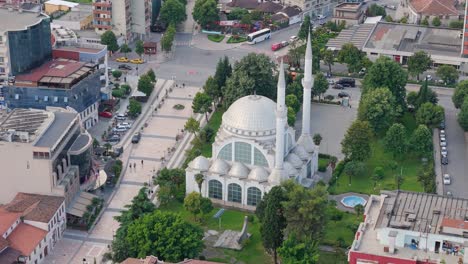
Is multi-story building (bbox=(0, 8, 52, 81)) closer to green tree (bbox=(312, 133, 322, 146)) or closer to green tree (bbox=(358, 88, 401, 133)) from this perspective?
green tree (bbox=(312, 133, 322, 146))

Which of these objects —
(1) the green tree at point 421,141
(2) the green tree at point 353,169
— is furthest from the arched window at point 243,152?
(1) the green tree at point 421,141

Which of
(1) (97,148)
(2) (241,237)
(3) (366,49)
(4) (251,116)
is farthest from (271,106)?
(3) (366,49)

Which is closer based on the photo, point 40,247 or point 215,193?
point 40,247

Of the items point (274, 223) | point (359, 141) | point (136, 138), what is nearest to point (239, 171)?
point (274, 223)

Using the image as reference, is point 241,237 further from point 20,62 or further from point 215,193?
point 20,62

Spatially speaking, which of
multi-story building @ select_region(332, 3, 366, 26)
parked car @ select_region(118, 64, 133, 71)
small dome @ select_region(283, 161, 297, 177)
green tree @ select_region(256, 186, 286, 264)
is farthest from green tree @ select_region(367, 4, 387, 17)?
green tree @ select_region(256, 186, 286, 264)
